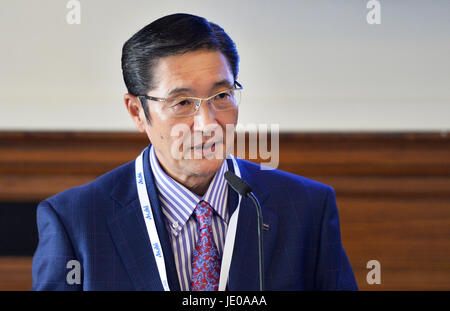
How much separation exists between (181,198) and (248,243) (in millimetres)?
213

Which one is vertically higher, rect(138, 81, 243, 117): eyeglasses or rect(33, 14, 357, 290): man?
rect(138, 81, 243, 117): eyeglasses

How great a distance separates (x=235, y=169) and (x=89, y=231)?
0.44m

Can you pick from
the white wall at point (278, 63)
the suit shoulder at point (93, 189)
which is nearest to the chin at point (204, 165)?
the suit shoulder at point (93, 189)

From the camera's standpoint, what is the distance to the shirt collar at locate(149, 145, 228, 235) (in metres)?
1.41

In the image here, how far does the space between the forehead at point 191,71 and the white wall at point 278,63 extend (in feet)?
3.86

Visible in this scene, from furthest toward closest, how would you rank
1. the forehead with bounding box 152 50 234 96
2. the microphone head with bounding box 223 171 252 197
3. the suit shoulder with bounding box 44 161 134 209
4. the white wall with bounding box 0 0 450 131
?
the white wall with bounding box 0 0 450 131, the suit shoulder with bounding box 44 161 134 209, the forehead with bounding box 152 50 234 96, the microphone head with bounding box 223 171 252 197

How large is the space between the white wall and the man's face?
115cm

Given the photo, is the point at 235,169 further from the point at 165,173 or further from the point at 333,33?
the point at 333,33

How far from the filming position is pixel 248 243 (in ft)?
4.55

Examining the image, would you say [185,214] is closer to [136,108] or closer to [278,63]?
[136,108]

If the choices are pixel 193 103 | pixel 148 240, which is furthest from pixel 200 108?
pixel 148 240

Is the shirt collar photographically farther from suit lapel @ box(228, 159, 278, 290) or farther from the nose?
the nose

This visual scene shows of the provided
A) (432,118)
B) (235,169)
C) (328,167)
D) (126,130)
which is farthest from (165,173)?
(432,118)

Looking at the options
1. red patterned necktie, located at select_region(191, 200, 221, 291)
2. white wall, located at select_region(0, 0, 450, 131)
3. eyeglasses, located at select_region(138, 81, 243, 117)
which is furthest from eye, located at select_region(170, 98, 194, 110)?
white wall, located at select_region(0, 0, 450, 131)
